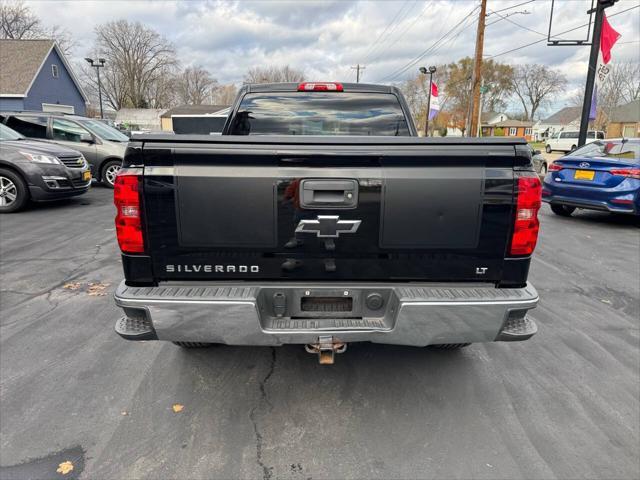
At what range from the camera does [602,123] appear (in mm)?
56750

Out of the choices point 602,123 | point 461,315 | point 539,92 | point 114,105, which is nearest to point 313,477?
point 461,315

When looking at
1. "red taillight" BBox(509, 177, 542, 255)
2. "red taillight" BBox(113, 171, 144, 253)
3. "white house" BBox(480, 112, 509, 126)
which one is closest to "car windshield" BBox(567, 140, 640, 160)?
"red taillight" BBox(509, 177, 542, 255)

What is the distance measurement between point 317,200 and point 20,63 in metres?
33.1

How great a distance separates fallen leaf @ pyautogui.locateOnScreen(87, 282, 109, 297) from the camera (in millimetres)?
4379

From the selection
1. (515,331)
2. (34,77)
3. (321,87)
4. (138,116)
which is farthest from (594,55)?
(138,116)

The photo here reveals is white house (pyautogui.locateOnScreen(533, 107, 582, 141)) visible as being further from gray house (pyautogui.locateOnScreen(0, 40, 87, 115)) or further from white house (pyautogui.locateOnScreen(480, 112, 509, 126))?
gray house (pyautogui.locateOnScreen(0, 40, 87, 115))

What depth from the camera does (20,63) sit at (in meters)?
26.6

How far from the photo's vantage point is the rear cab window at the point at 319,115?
352 centimetres

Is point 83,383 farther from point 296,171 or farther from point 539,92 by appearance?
point 539,92

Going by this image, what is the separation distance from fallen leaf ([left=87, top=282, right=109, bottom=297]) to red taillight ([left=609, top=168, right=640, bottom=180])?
8227 millimetres

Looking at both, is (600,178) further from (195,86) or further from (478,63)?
(195,86)

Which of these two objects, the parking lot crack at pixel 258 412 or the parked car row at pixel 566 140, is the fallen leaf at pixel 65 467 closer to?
the parking lot crack at pixel 258 412

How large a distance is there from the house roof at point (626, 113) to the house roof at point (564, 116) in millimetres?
18371

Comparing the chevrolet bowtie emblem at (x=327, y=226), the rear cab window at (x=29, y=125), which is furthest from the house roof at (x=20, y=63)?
the chevrolet bowtie emblem at (x=327, y=226)
